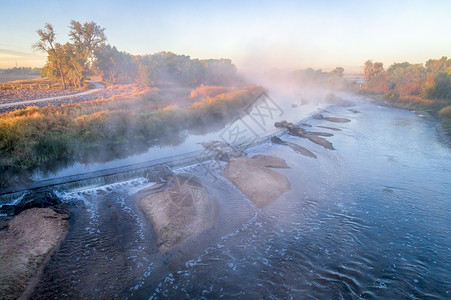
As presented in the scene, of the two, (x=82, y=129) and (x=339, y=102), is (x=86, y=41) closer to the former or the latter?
(x=82, y=129)

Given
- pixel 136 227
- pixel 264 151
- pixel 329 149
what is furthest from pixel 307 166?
pixel 136 227

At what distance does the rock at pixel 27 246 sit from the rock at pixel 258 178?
24.9 ft

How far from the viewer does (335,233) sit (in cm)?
834

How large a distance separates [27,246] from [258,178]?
9432 mm

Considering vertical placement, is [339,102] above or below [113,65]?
below

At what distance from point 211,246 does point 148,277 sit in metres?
2.14

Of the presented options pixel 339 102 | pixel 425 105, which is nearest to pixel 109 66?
pixel 339 102

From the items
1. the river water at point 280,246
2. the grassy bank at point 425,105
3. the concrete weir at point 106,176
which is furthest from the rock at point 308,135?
the grassy bank at point 425,105

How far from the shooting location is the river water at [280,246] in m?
6.07

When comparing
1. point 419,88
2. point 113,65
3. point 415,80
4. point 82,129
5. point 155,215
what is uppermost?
point 113,65

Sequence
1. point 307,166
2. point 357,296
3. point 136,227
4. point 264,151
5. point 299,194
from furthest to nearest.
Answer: point 264,151 < point 307,166 < point 299,194 < point 136,227 < point 357,296

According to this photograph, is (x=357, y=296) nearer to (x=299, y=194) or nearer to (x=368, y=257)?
(x=368, y=257)

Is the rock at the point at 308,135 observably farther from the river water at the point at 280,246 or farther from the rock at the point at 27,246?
the rock at the point at 27,246

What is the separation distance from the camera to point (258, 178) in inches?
459
